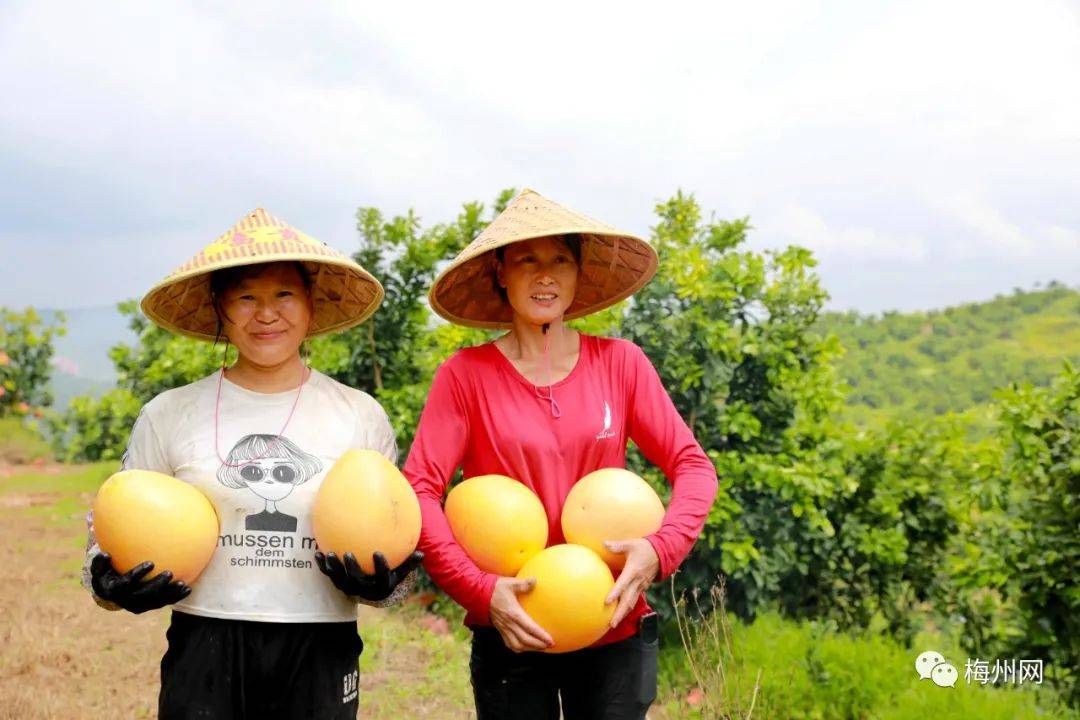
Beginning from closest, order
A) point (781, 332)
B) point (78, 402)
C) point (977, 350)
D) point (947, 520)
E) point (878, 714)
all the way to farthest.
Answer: point (878, 714) → point (781, 332) → point (947, 520) → point (78, 402) → point (977, 350)

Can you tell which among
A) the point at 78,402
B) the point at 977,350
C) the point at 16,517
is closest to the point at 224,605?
the point at 16,517

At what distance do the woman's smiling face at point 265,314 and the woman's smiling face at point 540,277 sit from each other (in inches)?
23.5

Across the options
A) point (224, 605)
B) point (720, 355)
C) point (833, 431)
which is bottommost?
point (224, 605)

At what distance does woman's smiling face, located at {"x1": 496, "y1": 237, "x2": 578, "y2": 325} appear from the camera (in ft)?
7.80

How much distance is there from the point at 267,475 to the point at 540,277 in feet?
2.93

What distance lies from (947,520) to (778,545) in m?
1.32

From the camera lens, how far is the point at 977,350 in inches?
680

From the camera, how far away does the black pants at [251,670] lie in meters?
2.15

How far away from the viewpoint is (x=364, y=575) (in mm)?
2094

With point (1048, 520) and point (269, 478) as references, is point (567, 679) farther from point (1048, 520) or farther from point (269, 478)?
point (1048, 520)

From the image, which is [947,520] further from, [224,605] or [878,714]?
[224,605]

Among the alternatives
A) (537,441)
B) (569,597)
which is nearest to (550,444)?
(537,441)

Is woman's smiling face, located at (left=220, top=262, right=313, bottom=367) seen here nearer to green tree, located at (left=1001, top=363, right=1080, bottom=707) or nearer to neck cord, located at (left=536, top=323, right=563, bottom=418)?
neck cord, located at (left=536, top=323, right=563, bottom=418)

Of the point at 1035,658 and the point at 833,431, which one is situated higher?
the point at 833,431
